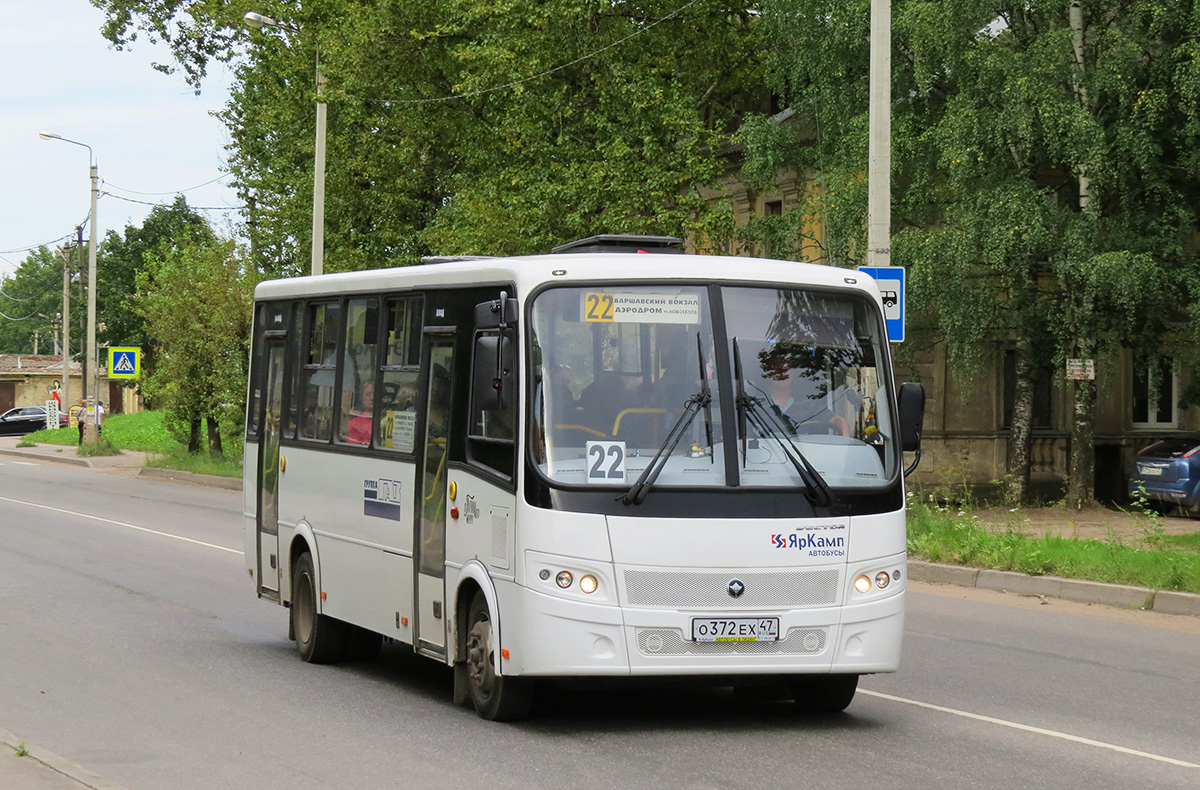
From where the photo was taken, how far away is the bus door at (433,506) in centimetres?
966

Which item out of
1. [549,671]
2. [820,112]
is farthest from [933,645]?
[820,112]

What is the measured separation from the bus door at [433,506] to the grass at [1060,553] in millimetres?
8579

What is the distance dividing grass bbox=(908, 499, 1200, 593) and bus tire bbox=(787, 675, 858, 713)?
731 cm

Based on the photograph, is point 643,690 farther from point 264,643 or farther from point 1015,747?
point 264,643

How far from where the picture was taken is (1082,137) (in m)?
25.3

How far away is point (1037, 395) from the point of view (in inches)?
1439

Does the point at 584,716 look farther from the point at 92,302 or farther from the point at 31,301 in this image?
the point at 31,301

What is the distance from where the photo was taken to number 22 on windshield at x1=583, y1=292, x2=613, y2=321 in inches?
350

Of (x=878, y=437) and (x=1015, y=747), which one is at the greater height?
(x=878, y=437)

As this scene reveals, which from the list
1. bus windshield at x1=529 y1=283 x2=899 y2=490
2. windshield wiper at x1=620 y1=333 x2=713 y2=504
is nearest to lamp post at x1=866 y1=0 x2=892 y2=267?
bus windshield at x1=529 y1=283 x2=899 y2=490

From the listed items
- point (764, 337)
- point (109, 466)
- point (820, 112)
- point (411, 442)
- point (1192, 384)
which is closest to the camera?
point (764, 337)

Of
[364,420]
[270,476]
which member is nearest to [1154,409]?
[270,476]

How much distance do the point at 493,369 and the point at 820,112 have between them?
2301 centimetres

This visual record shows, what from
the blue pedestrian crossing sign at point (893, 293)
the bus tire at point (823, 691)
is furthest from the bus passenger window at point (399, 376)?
the blue pedestrian crossing sign at point (893, 293)
